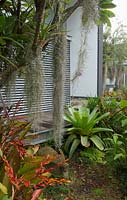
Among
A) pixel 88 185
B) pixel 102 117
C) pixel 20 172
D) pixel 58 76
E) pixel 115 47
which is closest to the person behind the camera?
pixel 20 172

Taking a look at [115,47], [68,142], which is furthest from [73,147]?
[115,47]

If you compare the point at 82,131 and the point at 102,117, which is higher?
the point at 102,117

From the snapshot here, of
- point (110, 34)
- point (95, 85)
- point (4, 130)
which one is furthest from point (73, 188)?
point (110, 34)

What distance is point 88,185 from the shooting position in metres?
3.46

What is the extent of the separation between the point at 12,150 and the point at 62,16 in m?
0.97

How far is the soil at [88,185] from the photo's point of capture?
3160mm

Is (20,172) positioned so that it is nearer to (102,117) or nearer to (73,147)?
(73,147)

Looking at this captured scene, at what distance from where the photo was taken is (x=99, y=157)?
157 inches

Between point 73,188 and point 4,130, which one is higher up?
point 4,130

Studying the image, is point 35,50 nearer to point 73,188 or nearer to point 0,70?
point 0,70

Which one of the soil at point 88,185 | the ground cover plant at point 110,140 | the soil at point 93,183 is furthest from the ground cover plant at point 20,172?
the ground cover plant at point 110,140

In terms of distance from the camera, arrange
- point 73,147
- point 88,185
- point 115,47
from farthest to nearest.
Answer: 1. point 115,47
2. point 73,147
3. point 88,185

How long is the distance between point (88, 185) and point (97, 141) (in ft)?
2.50

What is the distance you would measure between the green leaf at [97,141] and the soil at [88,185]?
262 mm
